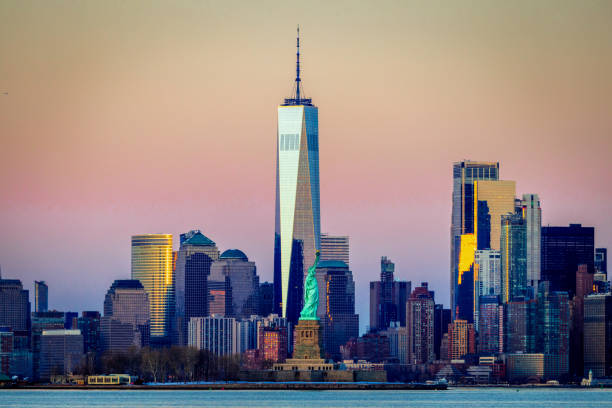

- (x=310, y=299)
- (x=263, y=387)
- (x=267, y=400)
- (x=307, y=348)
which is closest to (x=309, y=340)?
(x=307, y=348)

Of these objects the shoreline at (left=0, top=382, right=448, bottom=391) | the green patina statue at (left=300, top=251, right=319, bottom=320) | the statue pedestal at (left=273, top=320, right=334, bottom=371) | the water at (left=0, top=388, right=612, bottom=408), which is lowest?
the water at (left=0, top=388, right=612, bottom=408)

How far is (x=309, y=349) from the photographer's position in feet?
633

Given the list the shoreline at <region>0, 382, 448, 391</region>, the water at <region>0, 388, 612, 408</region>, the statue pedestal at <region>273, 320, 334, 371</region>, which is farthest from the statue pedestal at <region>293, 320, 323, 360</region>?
the water at <region>0, 388, 612, 408</region>

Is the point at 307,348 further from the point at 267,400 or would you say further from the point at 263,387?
the point at 267,400

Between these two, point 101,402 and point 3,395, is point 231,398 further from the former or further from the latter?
point 3,395

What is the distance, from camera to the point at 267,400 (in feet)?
507

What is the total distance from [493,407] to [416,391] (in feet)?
132

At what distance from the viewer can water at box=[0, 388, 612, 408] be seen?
14870 centimetres

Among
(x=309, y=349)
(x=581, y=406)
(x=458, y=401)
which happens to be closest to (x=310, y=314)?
(x=309, y=349)

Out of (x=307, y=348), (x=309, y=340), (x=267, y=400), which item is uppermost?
(x=309, y=340)

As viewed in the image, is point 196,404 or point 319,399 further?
point 319,399

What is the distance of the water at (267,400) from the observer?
14870cm

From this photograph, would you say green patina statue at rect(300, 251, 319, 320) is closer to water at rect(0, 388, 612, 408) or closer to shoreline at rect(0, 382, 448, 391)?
shoreline at rect(0, 382, 448, 391)

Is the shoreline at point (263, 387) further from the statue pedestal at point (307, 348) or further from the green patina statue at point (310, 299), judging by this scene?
the green patina statue at point (310, 299)
